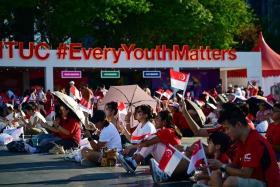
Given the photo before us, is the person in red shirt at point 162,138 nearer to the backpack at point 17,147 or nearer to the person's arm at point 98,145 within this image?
the person's arm at point 98,145

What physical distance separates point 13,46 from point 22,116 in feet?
45.9

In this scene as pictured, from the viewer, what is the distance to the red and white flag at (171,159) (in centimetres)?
941

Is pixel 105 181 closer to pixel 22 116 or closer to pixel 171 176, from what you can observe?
pixel 171 176

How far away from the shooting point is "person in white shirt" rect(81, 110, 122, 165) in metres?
12.0

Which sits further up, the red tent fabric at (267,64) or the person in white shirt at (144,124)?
the red tent fabric at (267,64)

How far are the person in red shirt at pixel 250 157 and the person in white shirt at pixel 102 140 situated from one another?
533 centimetres

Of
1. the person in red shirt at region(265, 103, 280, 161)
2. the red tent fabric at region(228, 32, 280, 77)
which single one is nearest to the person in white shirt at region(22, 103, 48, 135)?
the person in red shirt at region(265, 103, 280, 161)

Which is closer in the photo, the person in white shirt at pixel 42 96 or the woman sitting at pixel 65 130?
the woman sitting at pixel 65 130

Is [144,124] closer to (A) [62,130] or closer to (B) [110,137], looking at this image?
(B) [110,137]

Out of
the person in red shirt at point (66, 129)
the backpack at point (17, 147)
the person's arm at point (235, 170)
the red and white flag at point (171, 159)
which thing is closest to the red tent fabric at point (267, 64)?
the backpack at point (17, 147)

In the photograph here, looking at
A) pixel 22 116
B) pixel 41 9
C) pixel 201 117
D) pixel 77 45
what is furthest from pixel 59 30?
pixel 201 117

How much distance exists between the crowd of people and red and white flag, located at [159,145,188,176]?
98mm

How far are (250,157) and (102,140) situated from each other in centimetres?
583

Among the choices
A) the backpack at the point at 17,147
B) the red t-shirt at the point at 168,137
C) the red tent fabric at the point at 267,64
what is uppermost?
the red tent fabric at the point at 267,64
